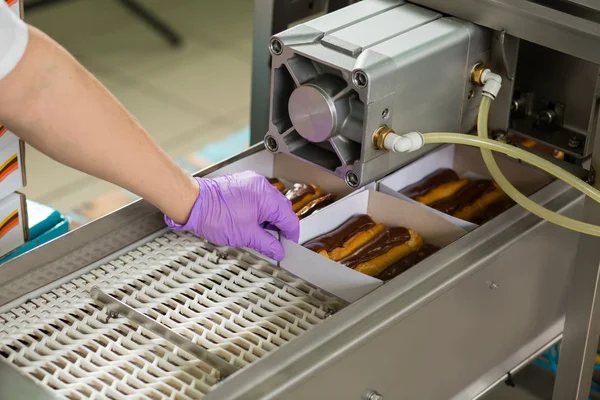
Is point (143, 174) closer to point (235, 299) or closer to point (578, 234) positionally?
point (235, 299)

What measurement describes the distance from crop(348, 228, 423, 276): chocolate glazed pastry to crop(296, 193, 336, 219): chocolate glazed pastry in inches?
5.3

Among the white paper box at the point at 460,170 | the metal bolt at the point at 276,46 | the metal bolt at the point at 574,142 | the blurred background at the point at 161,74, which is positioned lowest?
the blurred background at the point at 161,74

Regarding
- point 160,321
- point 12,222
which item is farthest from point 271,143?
point 12,222

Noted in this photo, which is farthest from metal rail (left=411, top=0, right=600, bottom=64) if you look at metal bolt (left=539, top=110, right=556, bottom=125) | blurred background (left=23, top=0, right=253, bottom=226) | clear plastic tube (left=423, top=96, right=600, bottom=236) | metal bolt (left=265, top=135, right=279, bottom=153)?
blurred background (left=23, top=0, right=253, bottom=226)

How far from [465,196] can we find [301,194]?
1.05 ft

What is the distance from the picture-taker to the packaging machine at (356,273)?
50.6 inches

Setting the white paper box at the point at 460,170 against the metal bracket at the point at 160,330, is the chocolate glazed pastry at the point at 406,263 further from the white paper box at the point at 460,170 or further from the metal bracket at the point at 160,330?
the metal bracket at the point at 160,330

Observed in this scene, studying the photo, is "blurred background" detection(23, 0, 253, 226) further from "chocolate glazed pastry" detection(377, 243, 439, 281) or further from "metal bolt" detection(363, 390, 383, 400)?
"metal bolt" detection(363, 390, 383, 400)

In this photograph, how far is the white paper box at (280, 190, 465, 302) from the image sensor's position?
1424mm

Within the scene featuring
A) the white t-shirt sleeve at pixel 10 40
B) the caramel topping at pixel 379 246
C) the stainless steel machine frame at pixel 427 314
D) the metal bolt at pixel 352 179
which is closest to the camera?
the white t-shirt sleeve at pixel 10 40

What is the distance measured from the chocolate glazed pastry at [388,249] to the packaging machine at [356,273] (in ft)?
0.11

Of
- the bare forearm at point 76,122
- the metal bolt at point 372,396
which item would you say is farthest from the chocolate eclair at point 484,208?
the bare forearm at point 76,122

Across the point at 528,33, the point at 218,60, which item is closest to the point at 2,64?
the point at 528,33

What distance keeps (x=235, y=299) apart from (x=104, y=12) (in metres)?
3.18
